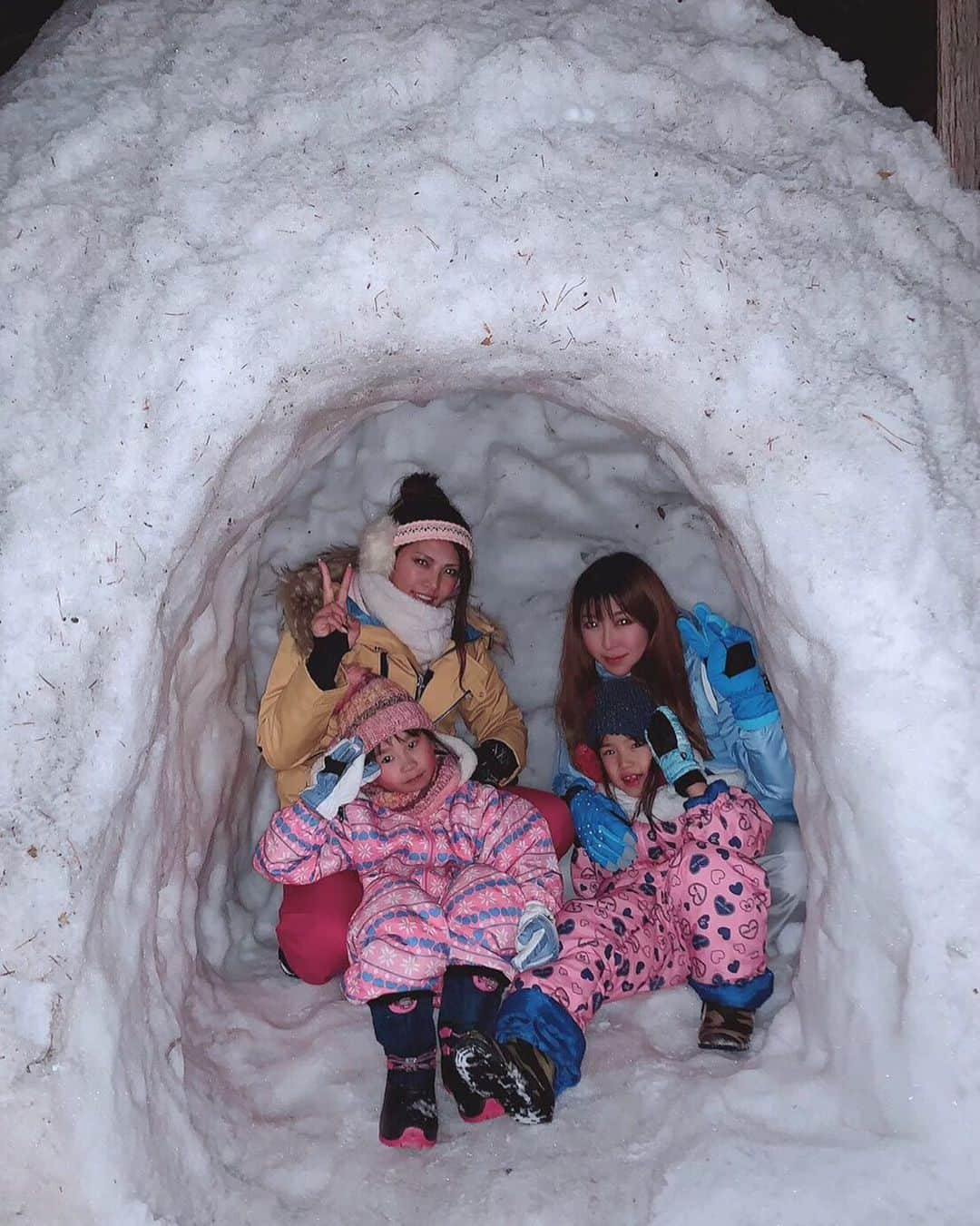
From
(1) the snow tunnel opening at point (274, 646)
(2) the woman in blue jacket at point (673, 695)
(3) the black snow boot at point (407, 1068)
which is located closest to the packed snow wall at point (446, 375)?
(1) the snow tunnel opening at point (274, 646)

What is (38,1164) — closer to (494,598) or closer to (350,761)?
(350,761)

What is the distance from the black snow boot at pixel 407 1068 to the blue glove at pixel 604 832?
0.68 m

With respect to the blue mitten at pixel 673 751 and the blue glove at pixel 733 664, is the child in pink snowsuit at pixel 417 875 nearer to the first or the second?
the blue mitten at pixel 673 751

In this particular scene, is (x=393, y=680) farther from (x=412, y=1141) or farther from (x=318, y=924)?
(x=412, y=1141)

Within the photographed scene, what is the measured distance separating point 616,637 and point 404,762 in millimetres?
722

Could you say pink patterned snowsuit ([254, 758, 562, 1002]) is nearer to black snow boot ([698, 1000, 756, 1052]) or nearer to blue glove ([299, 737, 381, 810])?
blue glove ([299, 737, 381, 810])

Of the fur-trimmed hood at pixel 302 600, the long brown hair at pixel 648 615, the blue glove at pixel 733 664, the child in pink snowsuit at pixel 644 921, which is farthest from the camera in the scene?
the long brown hair at pixel 648 615

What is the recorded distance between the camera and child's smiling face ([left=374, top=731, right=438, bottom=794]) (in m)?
2.96

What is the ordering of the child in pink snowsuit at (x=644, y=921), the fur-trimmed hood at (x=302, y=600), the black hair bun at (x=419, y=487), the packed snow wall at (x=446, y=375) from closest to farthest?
1. the packed snow wall at (x=446, y=375)
2. the child in pink snowsuit at (x=644, y=921)
3. the fur-trimmed hood at (x=302, y=600)
4. the black hair bun at (x=419, y=487)

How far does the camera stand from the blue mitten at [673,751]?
3.00m

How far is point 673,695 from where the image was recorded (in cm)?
321

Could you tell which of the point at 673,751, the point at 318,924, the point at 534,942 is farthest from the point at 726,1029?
the point at 318,924

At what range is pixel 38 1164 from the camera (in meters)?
1.96

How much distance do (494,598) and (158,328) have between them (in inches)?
69.8
